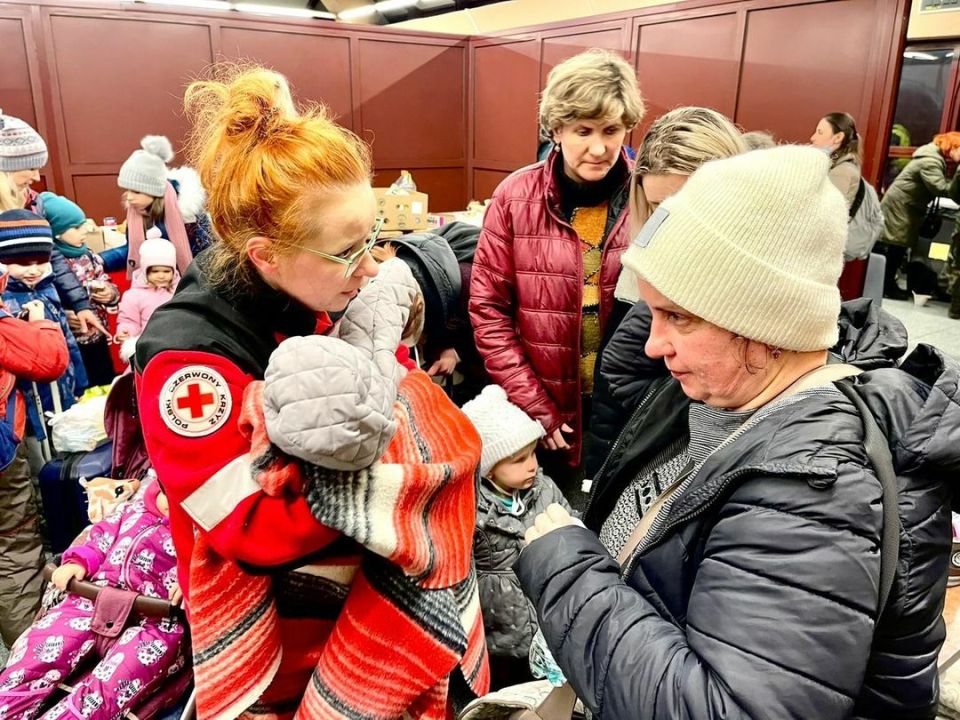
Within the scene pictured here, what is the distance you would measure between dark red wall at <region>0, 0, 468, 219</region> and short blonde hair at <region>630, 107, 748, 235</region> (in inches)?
186

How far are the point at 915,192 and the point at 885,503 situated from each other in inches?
282

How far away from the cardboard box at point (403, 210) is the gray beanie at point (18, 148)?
1755 mm

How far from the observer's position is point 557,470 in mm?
2344

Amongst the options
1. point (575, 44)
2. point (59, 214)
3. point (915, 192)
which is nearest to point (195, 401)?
point (59, 214)

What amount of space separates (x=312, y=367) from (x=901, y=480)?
2.38 feet

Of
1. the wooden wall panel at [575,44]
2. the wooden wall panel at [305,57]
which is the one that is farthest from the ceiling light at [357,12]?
the wooden wall panel at [575,44]

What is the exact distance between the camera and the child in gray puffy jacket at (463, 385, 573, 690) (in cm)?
188

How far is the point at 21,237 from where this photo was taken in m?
2.73

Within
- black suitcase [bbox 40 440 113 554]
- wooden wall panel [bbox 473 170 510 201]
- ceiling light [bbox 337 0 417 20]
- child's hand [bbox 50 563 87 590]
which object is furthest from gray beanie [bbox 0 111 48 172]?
ceiling light [bbox 337 0 417 20]

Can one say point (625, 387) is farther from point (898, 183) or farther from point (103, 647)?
point (898, 183)

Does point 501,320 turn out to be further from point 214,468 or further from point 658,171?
point 214,468

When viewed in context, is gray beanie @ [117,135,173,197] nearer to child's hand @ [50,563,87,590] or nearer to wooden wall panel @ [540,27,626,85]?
child's hand @ [50,563,87,590]

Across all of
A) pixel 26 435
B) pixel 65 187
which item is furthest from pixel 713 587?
pixel 65 187

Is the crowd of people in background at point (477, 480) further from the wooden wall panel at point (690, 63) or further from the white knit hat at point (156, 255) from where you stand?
the wooden wall panel at point (690, 63)
